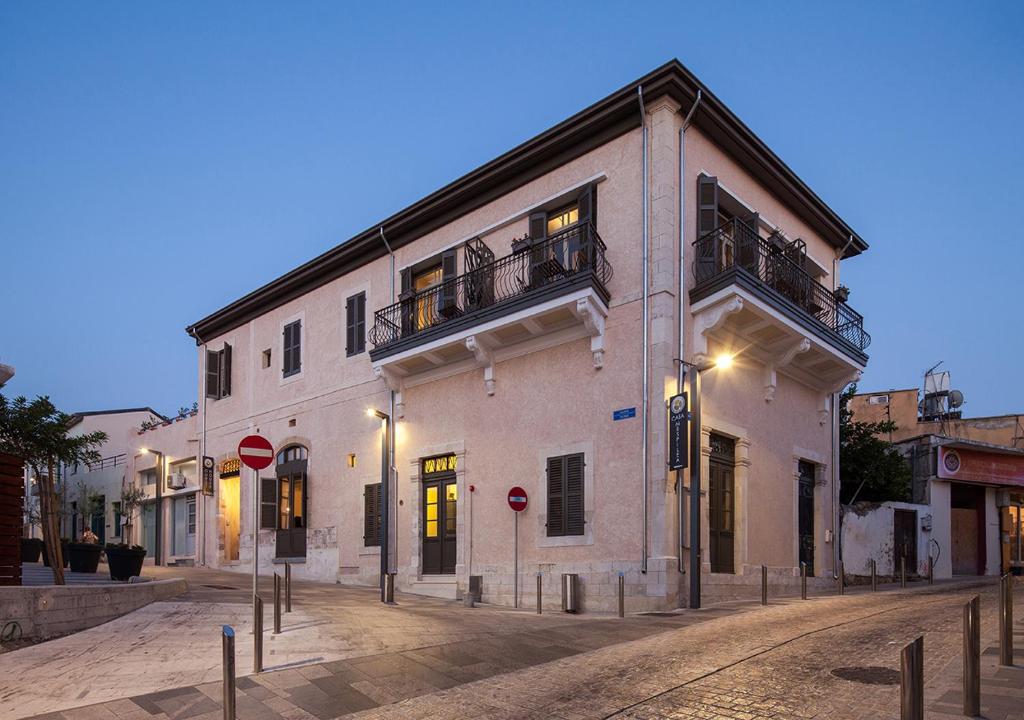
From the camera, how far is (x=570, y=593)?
1456 centimetres

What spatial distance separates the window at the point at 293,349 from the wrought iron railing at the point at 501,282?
4402 millimetres

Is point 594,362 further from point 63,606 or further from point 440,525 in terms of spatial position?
point 63,606

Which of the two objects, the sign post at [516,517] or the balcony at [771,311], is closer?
the balcony at [771,311]

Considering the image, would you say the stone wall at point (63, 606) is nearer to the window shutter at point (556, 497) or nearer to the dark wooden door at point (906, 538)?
the window shutter at point (556, 497)

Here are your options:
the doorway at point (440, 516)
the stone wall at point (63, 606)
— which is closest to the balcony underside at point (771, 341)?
the doorway at point (440, 516)

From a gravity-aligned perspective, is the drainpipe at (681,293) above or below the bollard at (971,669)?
above

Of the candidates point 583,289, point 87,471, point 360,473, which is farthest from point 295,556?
point 87,471

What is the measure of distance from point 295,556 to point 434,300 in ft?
29.8

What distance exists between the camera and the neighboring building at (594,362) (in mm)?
14969

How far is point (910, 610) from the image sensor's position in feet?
40.2

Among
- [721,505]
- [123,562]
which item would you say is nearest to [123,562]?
[123,562]

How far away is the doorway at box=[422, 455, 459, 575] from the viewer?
18.6 meters

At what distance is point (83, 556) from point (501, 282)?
36.4 ft

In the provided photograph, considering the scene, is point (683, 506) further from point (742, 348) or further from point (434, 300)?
point (434, 300)
